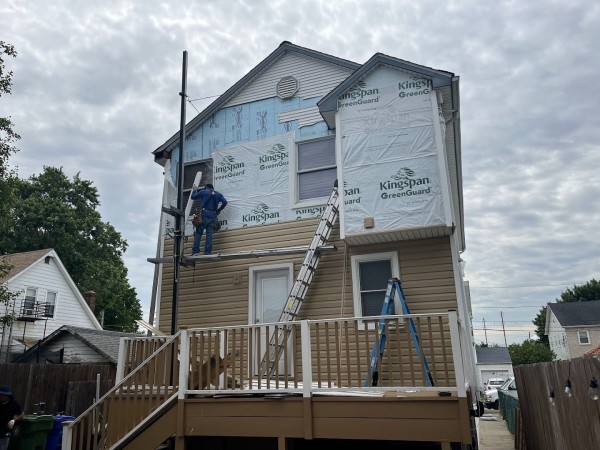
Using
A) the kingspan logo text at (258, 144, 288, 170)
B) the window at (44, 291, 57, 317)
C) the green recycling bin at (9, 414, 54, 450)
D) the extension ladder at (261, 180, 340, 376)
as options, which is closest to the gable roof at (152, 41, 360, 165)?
the kingspan logo text at (258, 144, 288, 170)

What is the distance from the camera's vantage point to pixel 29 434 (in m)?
8.37

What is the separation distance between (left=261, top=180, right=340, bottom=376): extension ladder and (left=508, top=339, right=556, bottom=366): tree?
4653 centimetres

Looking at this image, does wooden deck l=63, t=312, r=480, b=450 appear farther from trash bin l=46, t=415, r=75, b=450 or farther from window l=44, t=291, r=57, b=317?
window l=44, t=291, r=57, b=317

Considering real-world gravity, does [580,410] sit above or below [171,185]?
below

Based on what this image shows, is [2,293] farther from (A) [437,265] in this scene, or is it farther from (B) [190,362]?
A: (A) [437,265]

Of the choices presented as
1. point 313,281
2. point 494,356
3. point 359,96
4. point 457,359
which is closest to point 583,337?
point 494,356

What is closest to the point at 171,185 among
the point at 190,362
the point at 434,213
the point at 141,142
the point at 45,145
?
the point at 190,362

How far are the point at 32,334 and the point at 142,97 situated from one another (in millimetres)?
17183

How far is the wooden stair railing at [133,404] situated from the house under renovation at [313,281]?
3cm

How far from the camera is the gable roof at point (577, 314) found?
4275cm

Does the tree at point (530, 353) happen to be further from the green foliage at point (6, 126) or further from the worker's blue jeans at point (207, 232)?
the green foliage at point (6, 126)

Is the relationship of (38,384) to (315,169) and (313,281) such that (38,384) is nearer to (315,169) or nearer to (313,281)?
(313,281)

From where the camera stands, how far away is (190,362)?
6.57 metres

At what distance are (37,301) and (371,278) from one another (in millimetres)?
23089
